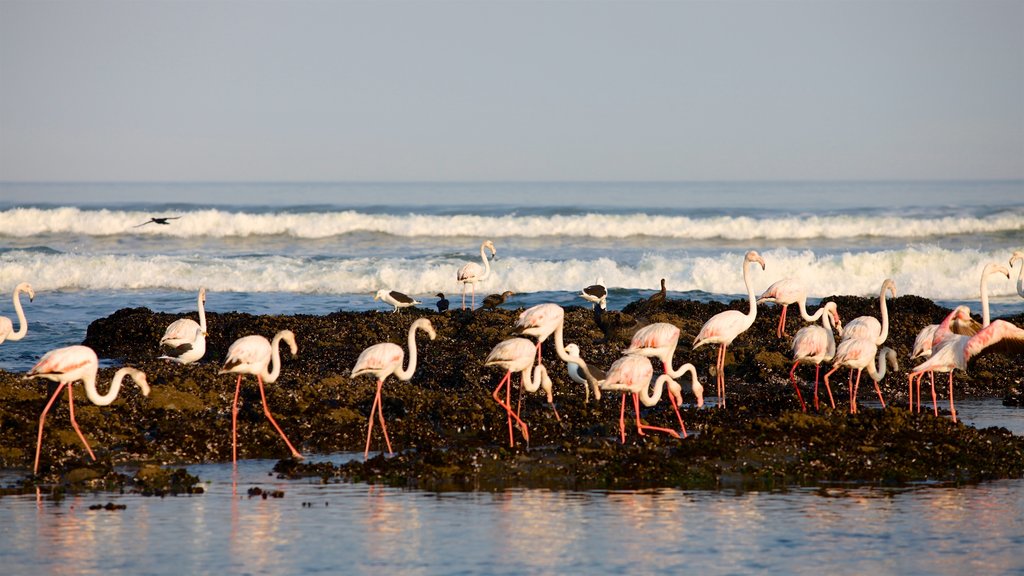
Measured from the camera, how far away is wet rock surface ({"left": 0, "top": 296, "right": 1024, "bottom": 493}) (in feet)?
43.9

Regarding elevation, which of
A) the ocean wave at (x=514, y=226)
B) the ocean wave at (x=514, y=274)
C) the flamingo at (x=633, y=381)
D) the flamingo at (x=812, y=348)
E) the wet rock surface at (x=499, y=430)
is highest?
the ocean wave at (x=514, y=226)

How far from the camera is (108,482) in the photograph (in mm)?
13094

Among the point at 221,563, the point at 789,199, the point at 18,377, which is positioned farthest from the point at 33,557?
the point at 789,199

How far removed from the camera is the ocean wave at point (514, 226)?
57969 millimetres

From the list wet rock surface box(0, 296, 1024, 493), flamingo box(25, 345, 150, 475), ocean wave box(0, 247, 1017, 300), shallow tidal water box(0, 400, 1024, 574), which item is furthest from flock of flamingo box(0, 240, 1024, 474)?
ocean wave box(0, 247, 1017, 300)

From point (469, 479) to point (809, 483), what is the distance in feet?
11.8

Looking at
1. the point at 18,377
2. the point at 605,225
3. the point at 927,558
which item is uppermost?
the point at 605,225

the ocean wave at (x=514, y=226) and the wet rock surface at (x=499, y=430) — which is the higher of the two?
the ocean wave at (x=514, y=226)

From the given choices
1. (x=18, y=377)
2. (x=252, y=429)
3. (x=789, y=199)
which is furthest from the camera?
(x=789, y=199)

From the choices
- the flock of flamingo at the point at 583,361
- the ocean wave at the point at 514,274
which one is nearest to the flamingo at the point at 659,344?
the flock of flamingo at the point at 583,361

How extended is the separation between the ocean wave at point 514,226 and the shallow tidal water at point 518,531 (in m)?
46.2

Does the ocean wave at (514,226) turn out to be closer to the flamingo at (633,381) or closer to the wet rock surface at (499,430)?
the wet rock surface at (499,430)

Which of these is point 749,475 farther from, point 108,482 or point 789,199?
point 789,199

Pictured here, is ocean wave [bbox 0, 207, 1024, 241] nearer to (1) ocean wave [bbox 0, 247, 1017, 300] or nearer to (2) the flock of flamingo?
(1) ocean wave [bbox 0, 247, 1017, 300]
